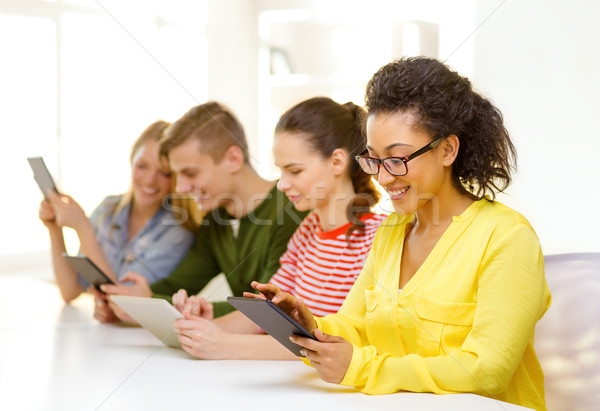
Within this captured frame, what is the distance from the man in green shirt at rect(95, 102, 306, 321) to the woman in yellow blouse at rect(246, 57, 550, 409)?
0.57 metres

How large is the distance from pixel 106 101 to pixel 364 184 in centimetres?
184

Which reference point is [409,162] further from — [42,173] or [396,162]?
[42,173]

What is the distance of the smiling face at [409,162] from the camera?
1084 millimetres

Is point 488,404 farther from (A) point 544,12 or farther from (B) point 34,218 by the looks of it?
(B) point 34,218

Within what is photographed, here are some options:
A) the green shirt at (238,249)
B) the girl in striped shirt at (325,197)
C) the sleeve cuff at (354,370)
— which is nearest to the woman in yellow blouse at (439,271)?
the sleeve cuff at (354,370)

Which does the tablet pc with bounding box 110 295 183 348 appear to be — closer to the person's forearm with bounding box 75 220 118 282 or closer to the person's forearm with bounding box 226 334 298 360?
the person's forearm with bounding box 226 334 298 360

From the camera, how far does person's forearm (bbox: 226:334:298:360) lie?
4.12 ft

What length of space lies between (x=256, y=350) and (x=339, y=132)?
0.56 m

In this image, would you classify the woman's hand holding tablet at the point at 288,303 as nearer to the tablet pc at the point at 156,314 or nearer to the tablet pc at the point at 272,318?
the tablet pc at the point at 272,318

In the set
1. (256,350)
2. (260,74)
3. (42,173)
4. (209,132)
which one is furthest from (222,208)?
(260,74)

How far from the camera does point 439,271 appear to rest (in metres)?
1.09

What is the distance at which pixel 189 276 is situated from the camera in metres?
2.00

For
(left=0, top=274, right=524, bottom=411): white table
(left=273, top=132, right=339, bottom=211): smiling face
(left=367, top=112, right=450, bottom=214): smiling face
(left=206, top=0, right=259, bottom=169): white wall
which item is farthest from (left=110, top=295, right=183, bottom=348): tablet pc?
(left=206, top=0, right=259, bottom=169): white wall

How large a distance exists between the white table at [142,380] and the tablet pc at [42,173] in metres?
0.43
